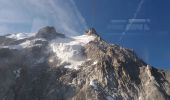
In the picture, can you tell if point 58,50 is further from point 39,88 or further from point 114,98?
point 114,98

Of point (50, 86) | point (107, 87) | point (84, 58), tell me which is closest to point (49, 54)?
point (84, 58)

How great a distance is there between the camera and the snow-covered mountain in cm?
12988

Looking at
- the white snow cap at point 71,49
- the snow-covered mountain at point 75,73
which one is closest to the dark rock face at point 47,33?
the white snow cap at point 71,49

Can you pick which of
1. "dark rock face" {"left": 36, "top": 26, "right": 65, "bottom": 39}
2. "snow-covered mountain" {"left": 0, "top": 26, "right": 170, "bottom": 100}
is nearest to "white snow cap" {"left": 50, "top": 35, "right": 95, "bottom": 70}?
"snow-covered mountain" {"left": 0, "top": 26, "right": 170, "bottom": 100}

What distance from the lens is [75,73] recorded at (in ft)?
468

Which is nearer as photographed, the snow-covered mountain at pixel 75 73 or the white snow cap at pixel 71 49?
the snow-covered mountain at pixel 75 73

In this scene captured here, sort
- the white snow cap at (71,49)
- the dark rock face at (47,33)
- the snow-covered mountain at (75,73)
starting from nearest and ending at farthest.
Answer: the snow-covered mountain at (75,73) → the white snow cap at (71,49) → the dark rock face at (47,33)

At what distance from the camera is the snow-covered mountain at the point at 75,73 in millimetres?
129875

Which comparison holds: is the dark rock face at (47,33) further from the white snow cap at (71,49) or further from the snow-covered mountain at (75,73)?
the snow-covered mountain at (75,73)

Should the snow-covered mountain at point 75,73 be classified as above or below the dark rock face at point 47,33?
below

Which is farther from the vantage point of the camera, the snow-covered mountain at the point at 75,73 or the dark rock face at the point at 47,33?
the dark rock face at the point at 47,33

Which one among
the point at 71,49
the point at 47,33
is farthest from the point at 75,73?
the point at 47,33

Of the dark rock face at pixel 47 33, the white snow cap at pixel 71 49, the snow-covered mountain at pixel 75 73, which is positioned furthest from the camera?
the dark rock face at pixel 47 33

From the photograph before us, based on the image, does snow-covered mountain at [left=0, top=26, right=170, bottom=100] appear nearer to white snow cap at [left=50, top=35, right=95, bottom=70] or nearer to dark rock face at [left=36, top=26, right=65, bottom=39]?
white snow cap at [left=50, top=35, right=95, bottom=70]
